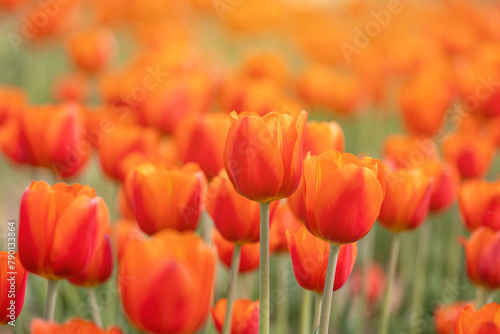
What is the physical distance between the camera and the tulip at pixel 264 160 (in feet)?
2.10

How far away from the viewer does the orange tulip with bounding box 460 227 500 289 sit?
0.85m

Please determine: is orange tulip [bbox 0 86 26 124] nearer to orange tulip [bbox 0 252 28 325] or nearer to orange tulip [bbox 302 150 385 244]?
orange tulip [bbox 0 252 28 325]

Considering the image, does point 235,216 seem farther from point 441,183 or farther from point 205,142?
point 441,183

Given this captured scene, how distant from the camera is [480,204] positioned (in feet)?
3.15

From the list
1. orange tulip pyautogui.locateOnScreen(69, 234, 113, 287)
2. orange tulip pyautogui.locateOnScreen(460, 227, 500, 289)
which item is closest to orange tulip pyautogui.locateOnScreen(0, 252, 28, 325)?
orange tulip pyautogui.locateOnScreen(69, 234, 113, 287)

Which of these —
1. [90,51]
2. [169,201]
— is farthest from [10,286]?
[90,51]

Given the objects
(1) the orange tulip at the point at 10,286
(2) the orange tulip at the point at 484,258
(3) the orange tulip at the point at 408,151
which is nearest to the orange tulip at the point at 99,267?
(1) the orange tulip at the point at 10,286

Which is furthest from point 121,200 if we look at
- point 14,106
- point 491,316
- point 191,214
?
point 491,316

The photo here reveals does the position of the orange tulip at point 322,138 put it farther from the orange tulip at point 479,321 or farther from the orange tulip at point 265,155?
the orange tulip at point 479,321

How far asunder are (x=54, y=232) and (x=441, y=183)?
72 centimetres

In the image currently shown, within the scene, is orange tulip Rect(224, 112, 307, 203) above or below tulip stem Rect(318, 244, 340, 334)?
above

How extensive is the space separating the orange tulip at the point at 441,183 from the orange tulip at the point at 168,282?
0.61m

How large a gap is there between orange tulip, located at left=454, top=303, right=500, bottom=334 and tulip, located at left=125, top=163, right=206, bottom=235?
14.2 inches

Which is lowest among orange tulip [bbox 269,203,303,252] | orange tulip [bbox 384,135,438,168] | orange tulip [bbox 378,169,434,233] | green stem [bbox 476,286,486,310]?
green stem [bbox 476,286,486,310]
